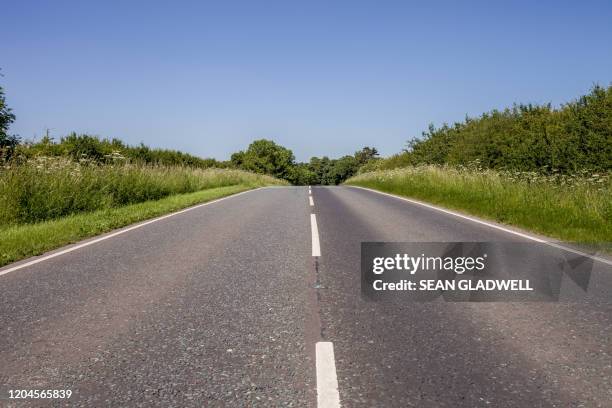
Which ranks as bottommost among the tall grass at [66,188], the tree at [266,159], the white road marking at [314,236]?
the white road marking at [314,236]

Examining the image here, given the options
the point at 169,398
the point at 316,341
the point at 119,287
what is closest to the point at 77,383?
the point at 169,398

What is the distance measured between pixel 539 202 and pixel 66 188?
12544 mm

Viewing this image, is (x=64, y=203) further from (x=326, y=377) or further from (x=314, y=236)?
(x=326, y=377)

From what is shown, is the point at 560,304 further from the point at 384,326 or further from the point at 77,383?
the point at 77,383

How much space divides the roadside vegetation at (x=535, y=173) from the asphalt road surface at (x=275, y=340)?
12.4ft

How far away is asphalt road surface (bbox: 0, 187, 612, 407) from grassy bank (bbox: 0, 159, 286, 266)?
196 centimetres

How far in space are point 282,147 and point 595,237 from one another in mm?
124645

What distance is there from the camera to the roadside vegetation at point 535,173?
998cm

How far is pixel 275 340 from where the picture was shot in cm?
384

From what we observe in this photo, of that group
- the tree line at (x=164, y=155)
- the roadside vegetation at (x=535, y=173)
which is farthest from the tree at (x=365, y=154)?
the roadside vegetation at (x=535, y=173)

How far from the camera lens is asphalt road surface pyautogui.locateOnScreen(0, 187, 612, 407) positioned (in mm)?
2975

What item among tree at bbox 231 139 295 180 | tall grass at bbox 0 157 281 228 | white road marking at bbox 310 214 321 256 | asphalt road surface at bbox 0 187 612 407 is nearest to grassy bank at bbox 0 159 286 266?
tall grass at bbox 0 157 281 228

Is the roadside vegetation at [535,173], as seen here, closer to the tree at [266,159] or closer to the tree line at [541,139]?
the tree line at [541,139]
